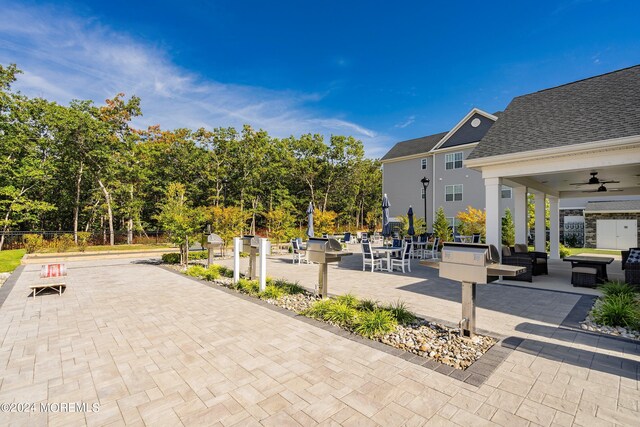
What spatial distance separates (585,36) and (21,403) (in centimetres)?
1760

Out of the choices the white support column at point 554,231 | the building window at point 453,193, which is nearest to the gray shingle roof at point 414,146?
the building window at point 453,193

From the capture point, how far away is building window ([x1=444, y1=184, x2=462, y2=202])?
23111mm

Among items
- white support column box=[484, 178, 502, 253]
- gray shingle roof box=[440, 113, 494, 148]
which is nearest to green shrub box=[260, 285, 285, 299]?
white support column box=[484, 178, 502, 253]

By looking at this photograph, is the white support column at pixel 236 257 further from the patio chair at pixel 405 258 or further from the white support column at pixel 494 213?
the white support column at pixel 494 213

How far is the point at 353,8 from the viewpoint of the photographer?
1239 cm

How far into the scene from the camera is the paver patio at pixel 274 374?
8.18ft

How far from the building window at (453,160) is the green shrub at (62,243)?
1007 inches

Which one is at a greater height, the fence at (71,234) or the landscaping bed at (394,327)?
the fence at (71,234)

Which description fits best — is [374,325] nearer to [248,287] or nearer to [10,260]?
[248,287]

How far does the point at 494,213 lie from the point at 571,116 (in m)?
3.43

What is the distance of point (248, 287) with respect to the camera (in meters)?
7.04

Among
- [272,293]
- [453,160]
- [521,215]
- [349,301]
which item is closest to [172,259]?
[272,293]

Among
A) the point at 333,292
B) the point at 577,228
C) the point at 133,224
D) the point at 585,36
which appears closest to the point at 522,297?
the point at 333,292

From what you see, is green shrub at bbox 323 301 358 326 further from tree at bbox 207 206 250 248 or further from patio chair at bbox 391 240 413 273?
tree at bbox 207 206 250 248
